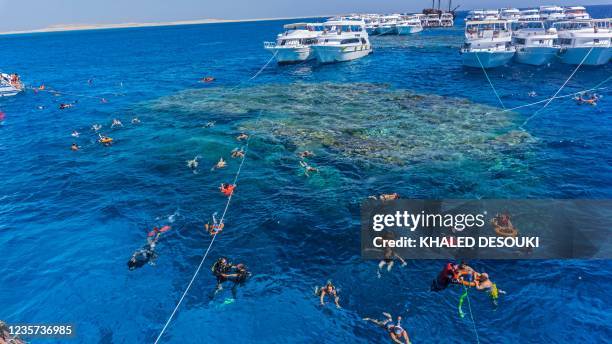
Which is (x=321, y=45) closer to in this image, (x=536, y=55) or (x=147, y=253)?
(x=536, y=55)

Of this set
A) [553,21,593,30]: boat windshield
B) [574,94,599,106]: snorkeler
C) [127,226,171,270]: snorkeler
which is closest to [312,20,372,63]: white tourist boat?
[553,21,593,30]: boat windshield

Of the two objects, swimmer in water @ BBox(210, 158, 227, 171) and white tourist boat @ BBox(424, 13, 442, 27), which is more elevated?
white tourist boat @ BBox(424, 13, 442, 27)

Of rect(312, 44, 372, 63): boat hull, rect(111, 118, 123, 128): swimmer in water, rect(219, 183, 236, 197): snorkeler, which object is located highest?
rect(312, 44, 372, 63): boat hull

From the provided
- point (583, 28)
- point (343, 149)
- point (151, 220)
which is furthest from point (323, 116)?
point (583, 28)

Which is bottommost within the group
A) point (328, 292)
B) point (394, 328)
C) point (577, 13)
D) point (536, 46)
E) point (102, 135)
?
point (394, 328)

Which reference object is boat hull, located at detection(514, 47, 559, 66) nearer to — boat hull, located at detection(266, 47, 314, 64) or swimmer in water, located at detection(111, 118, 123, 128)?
boat hull, located at detection(266, 47, 314, 64)

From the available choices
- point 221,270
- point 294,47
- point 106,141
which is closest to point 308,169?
point 221,270

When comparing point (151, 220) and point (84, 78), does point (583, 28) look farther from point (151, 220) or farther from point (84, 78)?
point (84, 78)

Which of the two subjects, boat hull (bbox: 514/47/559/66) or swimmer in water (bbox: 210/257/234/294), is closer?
swimmer in water (bbox: 210/257/234/294)

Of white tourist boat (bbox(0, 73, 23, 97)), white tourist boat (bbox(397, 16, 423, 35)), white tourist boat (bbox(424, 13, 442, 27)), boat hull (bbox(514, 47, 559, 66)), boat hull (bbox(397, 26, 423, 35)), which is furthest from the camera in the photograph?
white tourist boat (bbox(424, 13, 442, 27))
